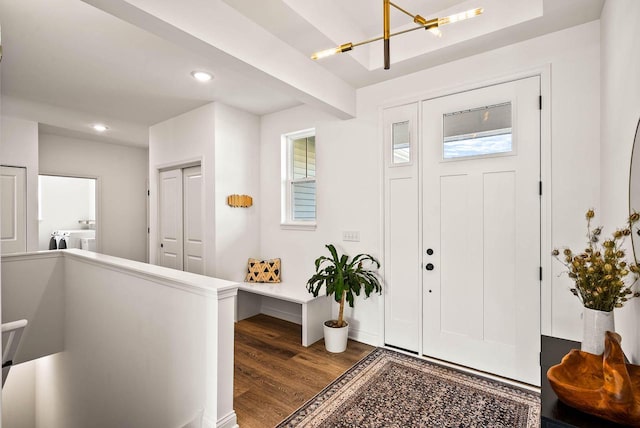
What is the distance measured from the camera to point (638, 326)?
4.16 ft

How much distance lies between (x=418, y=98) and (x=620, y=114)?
1605 millimetres

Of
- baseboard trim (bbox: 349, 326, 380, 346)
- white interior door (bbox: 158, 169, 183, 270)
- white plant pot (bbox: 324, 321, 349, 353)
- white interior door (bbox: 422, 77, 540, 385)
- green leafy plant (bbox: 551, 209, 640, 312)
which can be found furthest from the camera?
white interior door (bbox: 158, 169, 183, 270)

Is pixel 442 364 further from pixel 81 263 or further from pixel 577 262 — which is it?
pixel 81 263

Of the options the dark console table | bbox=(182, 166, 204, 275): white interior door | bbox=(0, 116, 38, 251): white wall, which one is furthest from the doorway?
bbox=(0, 116, 38, 251): white wall

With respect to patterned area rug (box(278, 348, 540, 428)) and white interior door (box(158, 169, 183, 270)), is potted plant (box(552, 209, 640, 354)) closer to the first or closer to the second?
patterned area rug (box(278, 348, 540, 428))

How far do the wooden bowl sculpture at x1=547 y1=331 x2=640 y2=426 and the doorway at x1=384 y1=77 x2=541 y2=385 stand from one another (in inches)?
56.3

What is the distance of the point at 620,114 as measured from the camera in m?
1.60

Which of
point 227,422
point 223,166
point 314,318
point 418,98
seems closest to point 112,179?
point 223,166

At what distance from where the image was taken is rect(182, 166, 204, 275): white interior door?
416 centimetres

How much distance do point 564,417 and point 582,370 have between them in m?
0.23

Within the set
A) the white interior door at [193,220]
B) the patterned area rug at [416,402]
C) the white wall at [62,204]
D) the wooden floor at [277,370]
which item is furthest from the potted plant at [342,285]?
the white wall at [62,204]

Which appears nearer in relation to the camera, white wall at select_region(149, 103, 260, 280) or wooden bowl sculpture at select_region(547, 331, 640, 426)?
wooden bowl sculpture at select_region(547, 331, 640, 426)

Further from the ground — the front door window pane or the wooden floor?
the front door window pane

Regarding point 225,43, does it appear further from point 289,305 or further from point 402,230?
point 289,305
